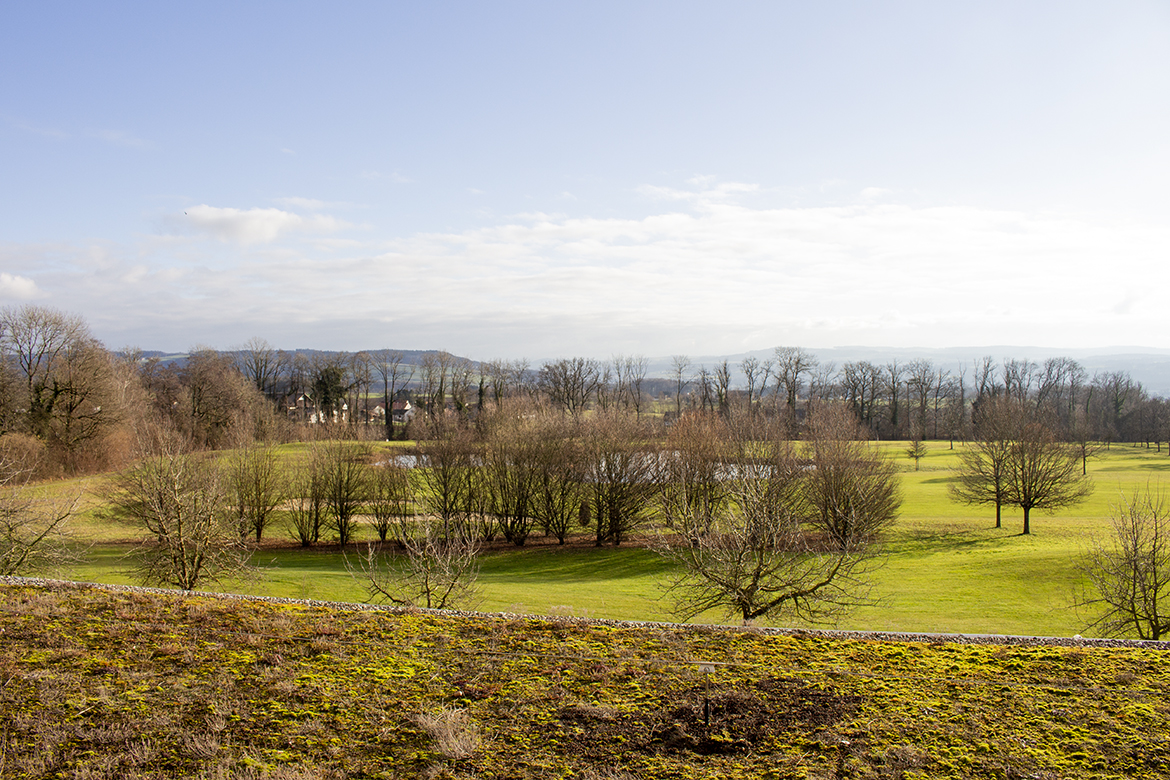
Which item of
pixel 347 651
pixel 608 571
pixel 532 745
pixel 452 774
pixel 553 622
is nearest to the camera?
pixel 452 774

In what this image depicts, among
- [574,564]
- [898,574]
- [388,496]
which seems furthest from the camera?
[388,496]

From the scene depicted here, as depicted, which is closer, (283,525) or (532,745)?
(532,745)

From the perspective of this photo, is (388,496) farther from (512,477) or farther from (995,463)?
(995,463)

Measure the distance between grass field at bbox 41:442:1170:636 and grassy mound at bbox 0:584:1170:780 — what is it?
4.70 meters

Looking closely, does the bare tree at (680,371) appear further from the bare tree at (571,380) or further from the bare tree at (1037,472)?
the bare tree at (1037,472)

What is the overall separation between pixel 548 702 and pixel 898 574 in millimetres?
22717

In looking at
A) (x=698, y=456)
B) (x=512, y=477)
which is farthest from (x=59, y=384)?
(x=698, y=456)

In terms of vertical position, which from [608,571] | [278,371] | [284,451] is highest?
[278,371]

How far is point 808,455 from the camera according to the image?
30.3m

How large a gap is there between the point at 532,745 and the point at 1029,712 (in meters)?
4.43

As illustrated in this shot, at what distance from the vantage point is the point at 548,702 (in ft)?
19.1

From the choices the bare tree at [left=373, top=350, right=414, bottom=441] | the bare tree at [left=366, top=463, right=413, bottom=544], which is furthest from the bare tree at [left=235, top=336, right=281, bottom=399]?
the bare tree at [left=366, top=463, right=413, bottom=544]

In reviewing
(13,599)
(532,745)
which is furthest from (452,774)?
(13,599)

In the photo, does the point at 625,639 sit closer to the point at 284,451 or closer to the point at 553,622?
the point at 553,622
